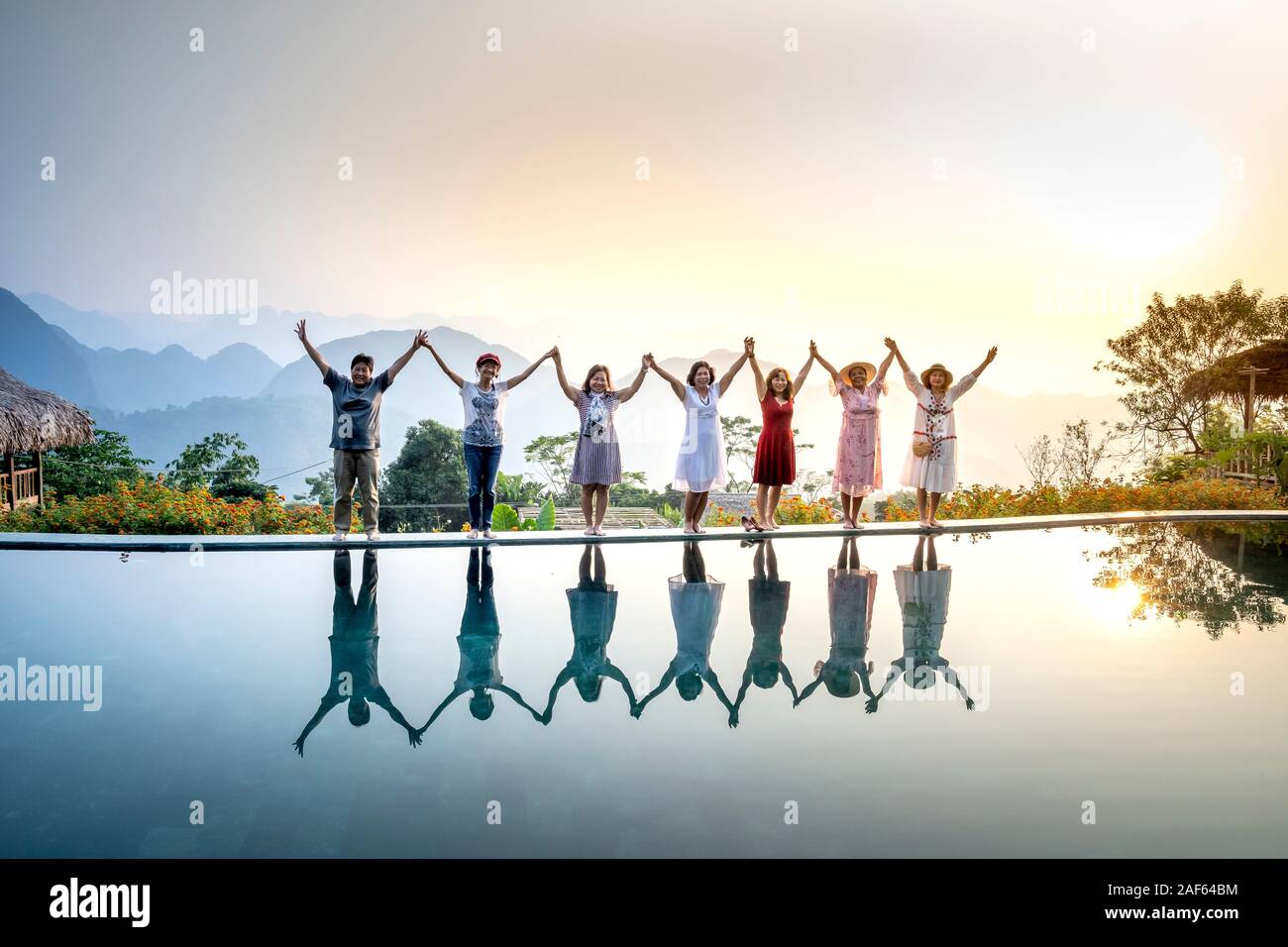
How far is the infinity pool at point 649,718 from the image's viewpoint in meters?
2.21

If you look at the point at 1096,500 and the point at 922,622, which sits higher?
the point at 1096,500

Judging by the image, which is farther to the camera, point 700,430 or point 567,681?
point 700,430

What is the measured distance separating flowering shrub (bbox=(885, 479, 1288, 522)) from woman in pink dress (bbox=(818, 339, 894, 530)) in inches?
76.6

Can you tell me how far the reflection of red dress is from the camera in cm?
743

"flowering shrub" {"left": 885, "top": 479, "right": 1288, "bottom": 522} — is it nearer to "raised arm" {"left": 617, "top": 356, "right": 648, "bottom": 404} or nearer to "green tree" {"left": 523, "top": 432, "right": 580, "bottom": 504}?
"raised arm" {"left": 617, "top": 356, "right": 648, "bottom": 404}

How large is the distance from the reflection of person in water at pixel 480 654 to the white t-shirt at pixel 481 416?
62.0 inches

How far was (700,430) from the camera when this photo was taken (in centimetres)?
734

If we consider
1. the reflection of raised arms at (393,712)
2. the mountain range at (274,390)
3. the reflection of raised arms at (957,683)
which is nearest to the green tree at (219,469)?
the reflection of raised arms at (393,712)

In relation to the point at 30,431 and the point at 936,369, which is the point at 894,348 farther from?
the point at 30,431

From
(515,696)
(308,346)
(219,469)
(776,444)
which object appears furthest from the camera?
(219,469)
